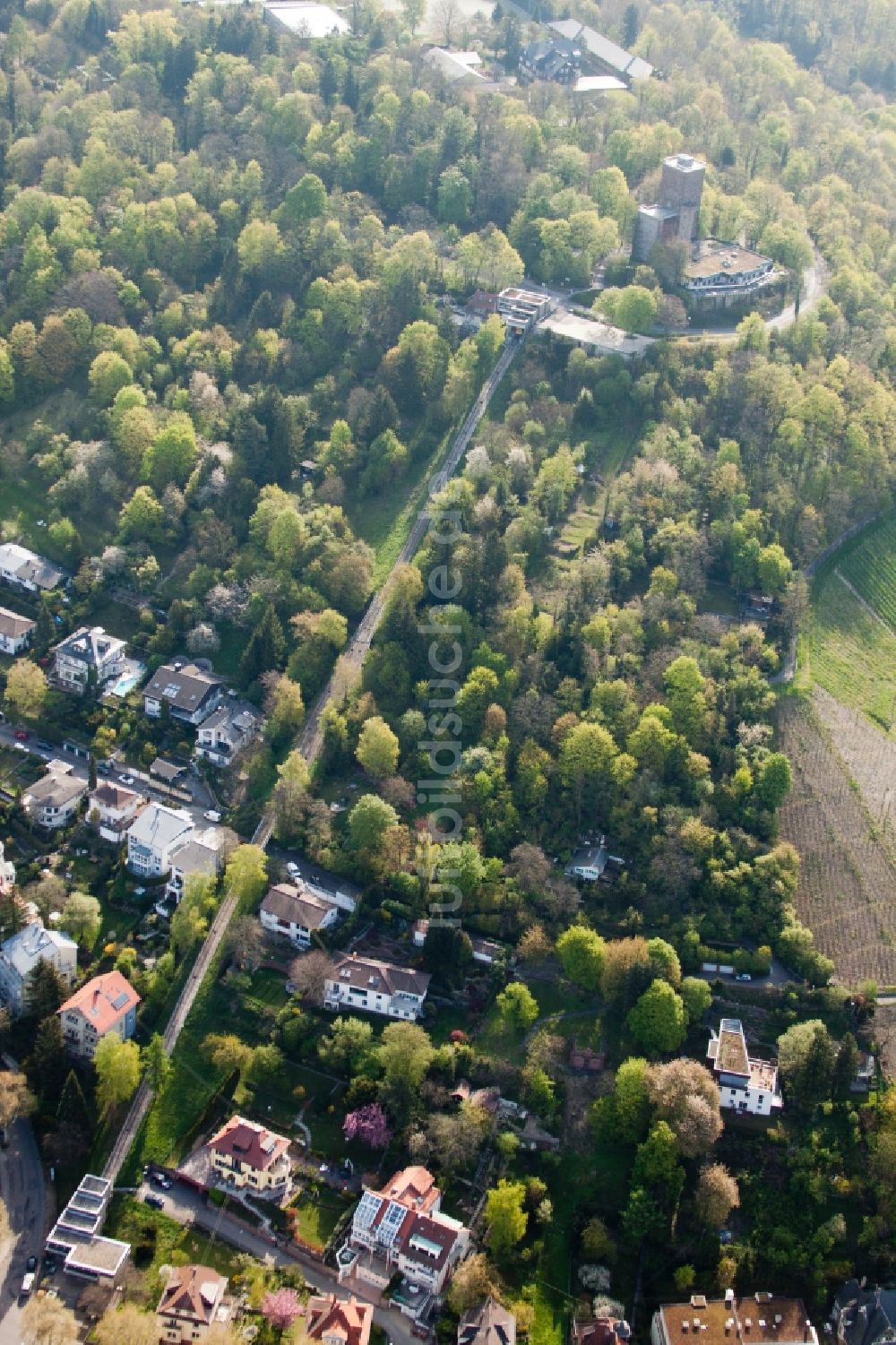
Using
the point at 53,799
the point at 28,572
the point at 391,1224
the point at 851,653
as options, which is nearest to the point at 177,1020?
the point at 53,799

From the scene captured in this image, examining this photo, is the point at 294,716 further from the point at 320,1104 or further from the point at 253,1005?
the point at 320,1104

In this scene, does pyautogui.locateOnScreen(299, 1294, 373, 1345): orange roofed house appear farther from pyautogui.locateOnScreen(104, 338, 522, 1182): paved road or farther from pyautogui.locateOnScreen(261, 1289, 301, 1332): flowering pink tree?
pyautogui.locateOnScreen(104, 338, 522, 1182): paved road

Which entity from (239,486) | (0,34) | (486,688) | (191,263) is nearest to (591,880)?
(486,688)

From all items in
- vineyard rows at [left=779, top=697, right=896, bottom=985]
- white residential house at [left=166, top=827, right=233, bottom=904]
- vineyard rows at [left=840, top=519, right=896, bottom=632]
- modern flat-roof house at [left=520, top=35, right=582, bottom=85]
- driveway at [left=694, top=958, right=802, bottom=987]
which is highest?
modern flat-roof house at [left=520, top=35, right=582, bottom=85]

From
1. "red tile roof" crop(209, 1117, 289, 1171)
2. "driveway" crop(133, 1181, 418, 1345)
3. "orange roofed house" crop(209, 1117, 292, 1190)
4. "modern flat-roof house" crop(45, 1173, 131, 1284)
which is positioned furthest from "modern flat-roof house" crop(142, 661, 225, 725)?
"modern flat-roof house" crop(45, 1173, 131, 1284)

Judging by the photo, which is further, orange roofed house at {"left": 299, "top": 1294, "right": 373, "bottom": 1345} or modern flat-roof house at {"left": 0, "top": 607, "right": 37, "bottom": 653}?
modern flat-roof house at {"left": 0, "top": 607, "right": 37, "bottom": 653}

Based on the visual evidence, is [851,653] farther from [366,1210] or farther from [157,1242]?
[157,1242]
